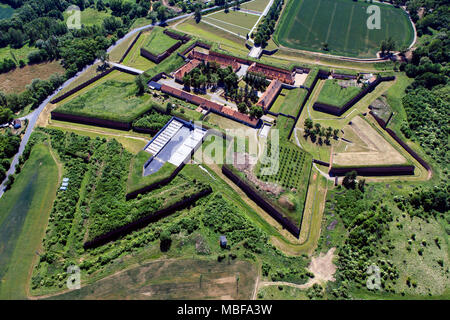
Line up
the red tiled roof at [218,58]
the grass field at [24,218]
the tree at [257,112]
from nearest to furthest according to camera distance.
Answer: the grass field at [24,218]
the tree at [257,112]
the red tiled roof at [218,58]

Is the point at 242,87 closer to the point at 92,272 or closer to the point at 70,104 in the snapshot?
the point at 70,104

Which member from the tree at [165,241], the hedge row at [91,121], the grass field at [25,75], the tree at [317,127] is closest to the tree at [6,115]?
the hedge row at [91,121]

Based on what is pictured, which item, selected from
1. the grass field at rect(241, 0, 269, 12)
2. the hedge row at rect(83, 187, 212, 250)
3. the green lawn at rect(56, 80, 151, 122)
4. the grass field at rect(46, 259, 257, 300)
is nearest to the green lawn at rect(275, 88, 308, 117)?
the hedge row at rect(83, 187, 212, 250)

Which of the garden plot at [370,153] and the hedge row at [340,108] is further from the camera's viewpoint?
the hedge row at [340,108]

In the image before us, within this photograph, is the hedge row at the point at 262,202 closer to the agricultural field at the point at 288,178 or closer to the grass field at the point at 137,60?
the agricultural field at the point at 288,178

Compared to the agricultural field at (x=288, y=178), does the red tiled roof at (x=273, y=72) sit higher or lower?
higher
